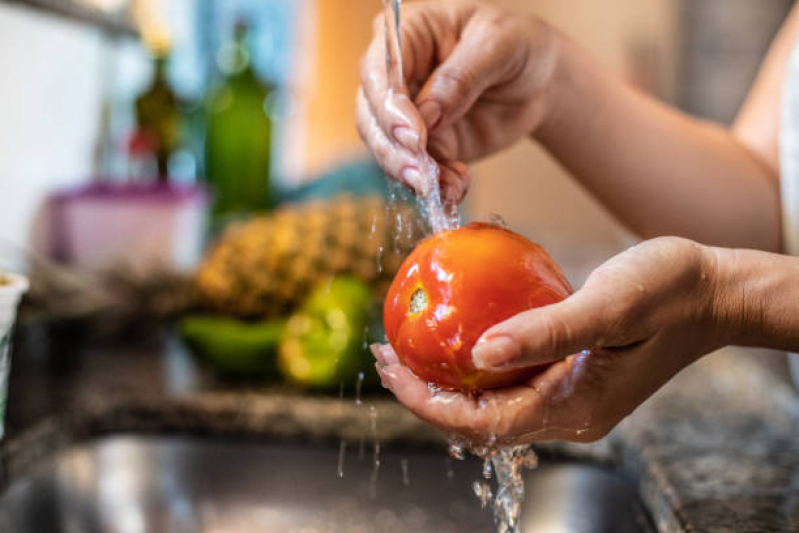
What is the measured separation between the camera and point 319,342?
114cm

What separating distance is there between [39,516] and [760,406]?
90cm

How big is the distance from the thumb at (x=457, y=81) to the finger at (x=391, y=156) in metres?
0.06

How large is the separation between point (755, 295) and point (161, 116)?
173 cm

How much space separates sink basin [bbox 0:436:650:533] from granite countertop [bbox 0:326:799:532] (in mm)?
22

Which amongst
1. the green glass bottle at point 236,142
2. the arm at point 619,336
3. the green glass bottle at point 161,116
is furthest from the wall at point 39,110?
the arm at point 619,336

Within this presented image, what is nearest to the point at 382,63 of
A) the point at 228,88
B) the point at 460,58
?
the point at 460,58

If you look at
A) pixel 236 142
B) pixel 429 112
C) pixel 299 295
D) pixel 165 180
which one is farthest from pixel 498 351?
pixel 236 142

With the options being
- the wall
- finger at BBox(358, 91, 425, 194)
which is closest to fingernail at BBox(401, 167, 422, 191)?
finger at BBox(358, 91, 425, 194)

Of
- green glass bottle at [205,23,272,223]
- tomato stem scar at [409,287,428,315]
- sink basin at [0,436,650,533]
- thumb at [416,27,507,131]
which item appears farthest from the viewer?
green glass bottle at [205,23,272,223]

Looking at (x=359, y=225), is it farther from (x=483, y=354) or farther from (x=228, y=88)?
(x=228, y=88)

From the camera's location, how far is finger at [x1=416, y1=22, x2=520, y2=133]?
31.0 inches

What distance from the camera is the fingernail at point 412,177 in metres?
0.69

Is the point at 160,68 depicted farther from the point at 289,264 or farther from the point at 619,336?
the point at 619,336

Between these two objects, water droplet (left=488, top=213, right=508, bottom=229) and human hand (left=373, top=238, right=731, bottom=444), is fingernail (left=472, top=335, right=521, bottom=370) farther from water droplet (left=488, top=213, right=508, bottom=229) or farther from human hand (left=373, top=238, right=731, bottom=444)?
water droplet (left=488, top=213, right=508, bottom=229)
